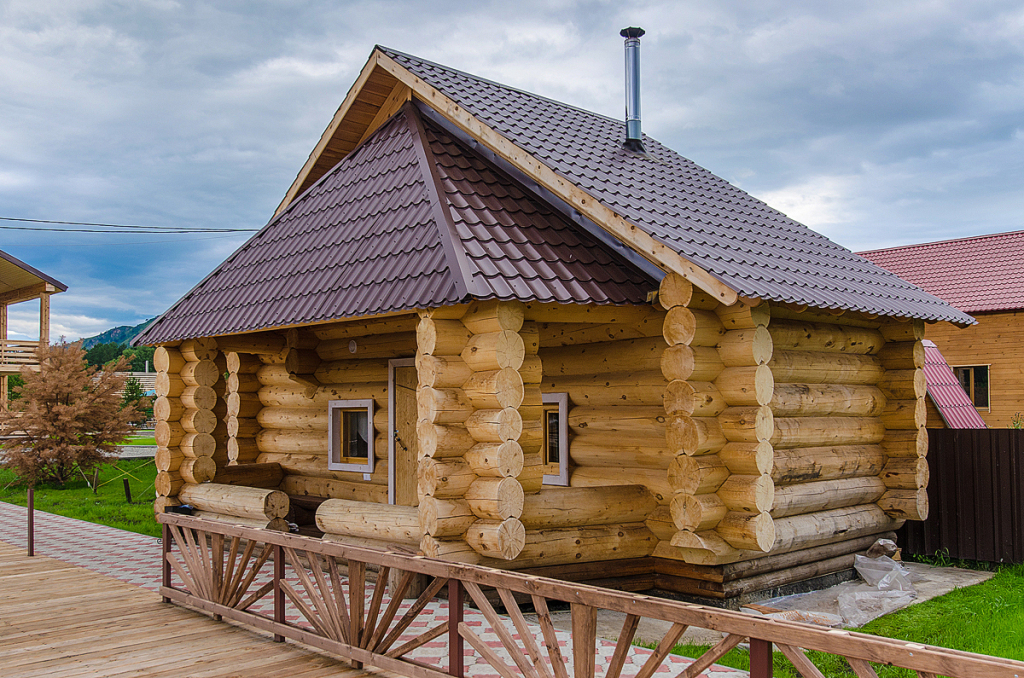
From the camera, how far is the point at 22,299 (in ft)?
108

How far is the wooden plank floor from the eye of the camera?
5.84 meters

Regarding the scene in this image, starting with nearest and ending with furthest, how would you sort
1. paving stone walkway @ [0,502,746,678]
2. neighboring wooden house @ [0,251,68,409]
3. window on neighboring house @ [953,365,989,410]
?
paving stone walkway @ [0,502,746,678], window on neighboring house @ [953,365,989,410], neighboring wooden house @ [0,251,68,409]

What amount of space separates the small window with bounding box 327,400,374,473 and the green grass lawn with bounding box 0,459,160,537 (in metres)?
4.04

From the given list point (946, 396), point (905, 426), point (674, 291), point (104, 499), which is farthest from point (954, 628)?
point (104, 499)

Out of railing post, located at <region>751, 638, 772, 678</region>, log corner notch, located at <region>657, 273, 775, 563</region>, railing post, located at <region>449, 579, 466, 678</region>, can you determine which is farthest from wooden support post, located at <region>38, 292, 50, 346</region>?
railing post, located at <region>751, 638, 772, 678</region>

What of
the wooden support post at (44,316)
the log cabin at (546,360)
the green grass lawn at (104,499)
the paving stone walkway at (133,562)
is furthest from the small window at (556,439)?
the wooden support post at (44,316)

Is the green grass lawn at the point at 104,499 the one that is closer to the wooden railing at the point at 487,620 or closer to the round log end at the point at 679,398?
the wooden railing at the point at 487,620

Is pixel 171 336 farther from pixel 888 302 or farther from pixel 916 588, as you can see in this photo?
pixel 916 588

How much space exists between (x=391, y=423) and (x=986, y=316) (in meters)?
17.3

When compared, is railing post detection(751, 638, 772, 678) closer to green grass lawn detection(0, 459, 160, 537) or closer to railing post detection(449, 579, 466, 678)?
railing post detection(449, 579, 466, 678)

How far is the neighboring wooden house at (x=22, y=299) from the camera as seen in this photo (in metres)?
30.5

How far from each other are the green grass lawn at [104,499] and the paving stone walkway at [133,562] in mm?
467

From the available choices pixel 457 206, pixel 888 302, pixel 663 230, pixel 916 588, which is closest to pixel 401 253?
pixel 457 206

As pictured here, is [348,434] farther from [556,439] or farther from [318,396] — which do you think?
[556,439]
